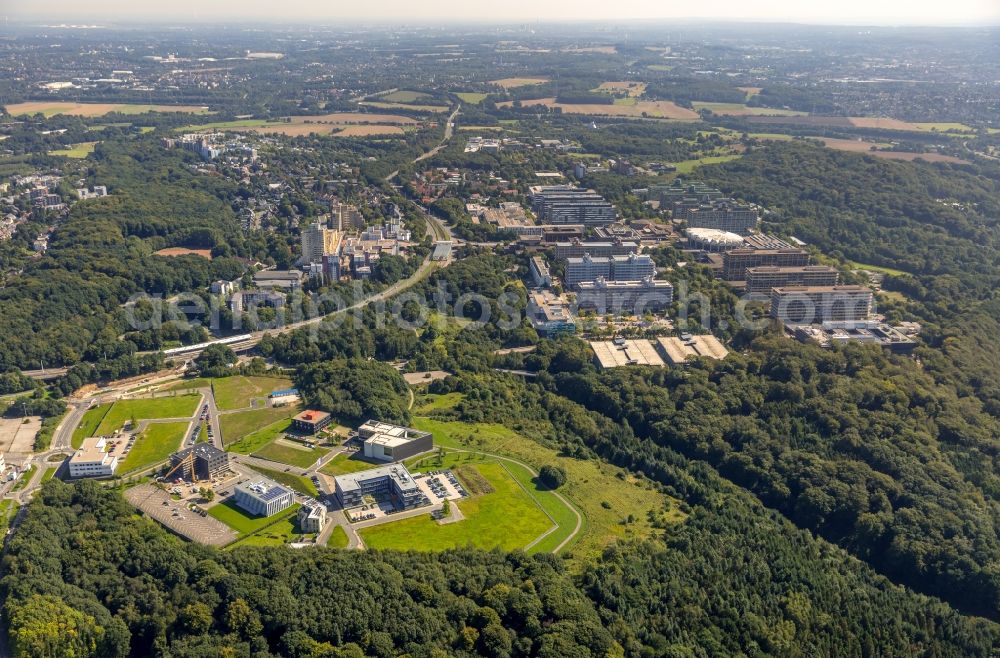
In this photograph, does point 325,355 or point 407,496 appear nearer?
point 407,496

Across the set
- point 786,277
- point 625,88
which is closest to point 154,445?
point 786,277

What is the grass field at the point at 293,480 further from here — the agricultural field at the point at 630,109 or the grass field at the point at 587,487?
the agricultural field at the point at 630,109

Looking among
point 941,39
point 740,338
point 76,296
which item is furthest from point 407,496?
point 941,39

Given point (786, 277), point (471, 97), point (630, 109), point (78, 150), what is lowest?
point (786, 277)

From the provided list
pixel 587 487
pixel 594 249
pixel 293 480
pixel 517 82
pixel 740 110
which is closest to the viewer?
pixel 293 480

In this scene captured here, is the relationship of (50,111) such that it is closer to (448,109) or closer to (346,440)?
(448,109)

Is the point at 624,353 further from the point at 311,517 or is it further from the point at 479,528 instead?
the point at 311,517
